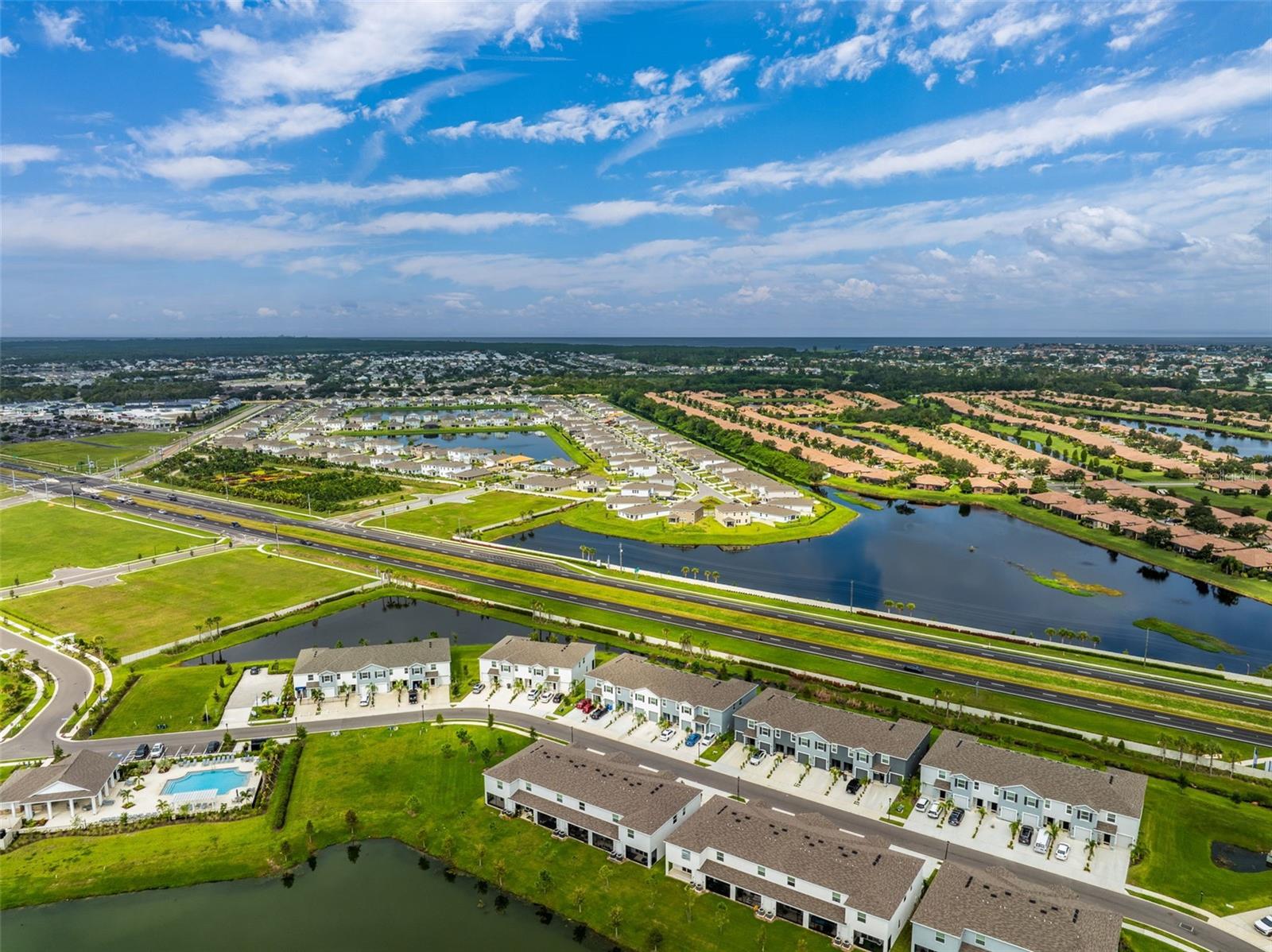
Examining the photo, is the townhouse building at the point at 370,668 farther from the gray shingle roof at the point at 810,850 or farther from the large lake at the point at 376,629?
the gray shingle roof at the point at 810,850

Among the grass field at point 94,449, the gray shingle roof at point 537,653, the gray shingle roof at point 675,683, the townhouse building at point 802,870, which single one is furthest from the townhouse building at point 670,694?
the grass field at point 94,449

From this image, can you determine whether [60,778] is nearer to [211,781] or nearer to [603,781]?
[211,781]

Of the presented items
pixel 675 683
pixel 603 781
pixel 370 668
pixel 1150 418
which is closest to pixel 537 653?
pixel 675 683

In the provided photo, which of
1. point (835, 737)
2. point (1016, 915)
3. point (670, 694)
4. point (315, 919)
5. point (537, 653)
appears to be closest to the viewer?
point (1016, 915)

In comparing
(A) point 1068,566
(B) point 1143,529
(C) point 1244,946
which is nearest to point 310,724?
(C) point 1244,946

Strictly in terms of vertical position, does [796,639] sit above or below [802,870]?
below
